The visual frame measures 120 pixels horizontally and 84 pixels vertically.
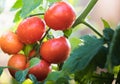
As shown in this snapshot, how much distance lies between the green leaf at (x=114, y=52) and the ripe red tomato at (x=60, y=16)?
3.4 inches

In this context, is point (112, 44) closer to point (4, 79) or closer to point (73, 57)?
point (73, 57)

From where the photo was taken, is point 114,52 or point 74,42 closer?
point 114,52

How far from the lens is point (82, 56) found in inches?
18.4

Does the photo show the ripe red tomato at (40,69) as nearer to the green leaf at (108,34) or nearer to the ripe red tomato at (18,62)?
the ripe red tomato at (18,62)

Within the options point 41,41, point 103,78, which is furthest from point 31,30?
point 103,78

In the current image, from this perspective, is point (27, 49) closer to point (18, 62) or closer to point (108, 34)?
point (18, 62)

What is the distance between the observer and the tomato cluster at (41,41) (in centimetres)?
50

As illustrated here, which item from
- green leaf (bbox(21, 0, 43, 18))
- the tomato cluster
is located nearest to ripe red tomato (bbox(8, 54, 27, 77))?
the tomato cluster

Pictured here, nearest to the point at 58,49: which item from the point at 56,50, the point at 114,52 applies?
the point at 56,50

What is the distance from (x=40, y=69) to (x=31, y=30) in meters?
0.07

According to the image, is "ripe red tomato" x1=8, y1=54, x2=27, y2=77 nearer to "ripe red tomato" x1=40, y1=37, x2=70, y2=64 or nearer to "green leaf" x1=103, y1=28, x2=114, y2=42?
"ripe red tomato" x1=40, y1=37, x2=70, y2=64

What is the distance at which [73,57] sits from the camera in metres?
0.47

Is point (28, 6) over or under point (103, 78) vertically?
over

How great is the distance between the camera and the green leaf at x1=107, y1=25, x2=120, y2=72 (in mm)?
432
